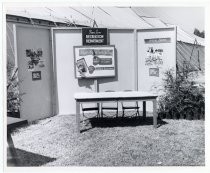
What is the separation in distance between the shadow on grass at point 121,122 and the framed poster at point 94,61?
4.39 feet

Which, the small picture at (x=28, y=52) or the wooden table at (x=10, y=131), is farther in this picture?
the small picture at (x=28, y=52)

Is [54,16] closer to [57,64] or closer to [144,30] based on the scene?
[57,64]

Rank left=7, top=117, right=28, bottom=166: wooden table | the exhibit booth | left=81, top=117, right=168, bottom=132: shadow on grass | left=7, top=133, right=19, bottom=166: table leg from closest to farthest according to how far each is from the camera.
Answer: left=7, top=117, right=28, bottom=166: wooden table, left=7, top=133, right=19, bottom=166: table leg, left=81, top=117, right=168, bottom=132: shadow on grass, the exhibit booth

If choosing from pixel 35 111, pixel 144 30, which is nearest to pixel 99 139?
pixel 35 111

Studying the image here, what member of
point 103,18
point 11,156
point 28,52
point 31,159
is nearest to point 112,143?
point 31,159

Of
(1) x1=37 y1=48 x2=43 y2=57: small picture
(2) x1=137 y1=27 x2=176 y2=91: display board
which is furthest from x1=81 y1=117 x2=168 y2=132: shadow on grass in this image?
(1) x1=37 y1=48 x2=43 y2=57: small picture

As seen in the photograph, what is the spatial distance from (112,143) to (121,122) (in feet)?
6.04

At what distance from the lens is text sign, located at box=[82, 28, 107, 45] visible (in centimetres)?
939

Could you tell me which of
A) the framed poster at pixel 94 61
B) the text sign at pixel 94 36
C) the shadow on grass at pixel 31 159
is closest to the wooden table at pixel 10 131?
the shadow on grass at pixel 31 159

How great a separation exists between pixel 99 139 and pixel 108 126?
113 centimetres

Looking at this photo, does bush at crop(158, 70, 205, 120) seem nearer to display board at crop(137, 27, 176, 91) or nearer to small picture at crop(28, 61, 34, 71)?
display board at crop(137, 27, 176, 91)

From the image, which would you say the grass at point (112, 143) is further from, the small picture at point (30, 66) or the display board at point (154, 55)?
the small picture at point (30, 66)

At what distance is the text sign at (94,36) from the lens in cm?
939

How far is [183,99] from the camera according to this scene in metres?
8.92
